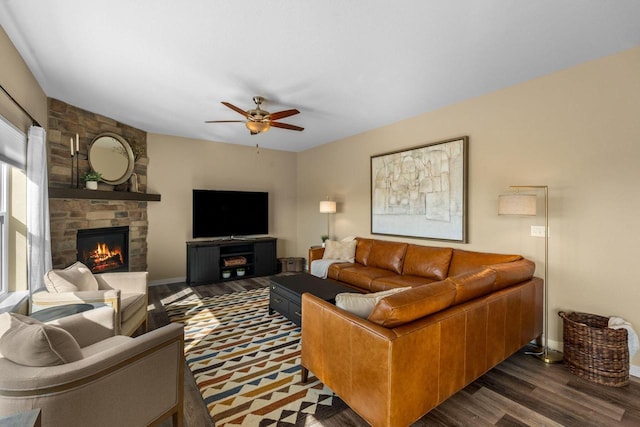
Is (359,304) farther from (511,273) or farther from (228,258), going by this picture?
(228,258)

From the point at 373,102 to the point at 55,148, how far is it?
409cm

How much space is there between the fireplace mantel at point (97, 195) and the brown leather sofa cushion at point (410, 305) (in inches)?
153

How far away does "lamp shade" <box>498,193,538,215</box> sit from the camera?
2.59 m

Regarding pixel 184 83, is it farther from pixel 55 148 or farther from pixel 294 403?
pixel 294 403

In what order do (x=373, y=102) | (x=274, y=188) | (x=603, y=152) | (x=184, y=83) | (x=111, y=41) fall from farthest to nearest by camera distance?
(x=274, y=188), (x=373, y=102), (x=184, y=83), (x=603, y=152), (x=111, y=41)

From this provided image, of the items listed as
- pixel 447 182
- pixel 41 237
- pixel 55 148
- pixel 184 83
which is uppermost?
pixel 184 83

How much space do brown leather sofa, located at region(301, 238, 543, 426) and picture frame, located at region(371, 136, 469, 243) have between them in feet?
3.73

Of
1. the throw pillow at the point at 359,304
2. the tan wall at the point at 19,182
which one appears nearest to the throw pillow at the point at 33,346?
the throw pillow at the point at 359,304

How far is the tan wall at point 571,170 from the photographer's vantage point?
7.98ft

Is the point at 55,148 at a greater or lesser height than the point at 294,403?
greater

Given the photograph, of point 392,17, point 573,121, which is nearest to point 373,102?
point 392,17

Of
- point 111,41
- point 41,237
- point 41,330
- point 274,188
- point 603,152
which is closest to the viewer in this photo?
point 41,330

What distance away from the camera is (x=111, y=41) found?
7.50 feet

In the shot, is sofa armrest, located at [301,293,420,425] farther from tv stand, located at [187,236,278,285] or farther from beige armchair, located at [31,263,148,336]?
tv stand, located at [187,236,278,285]
